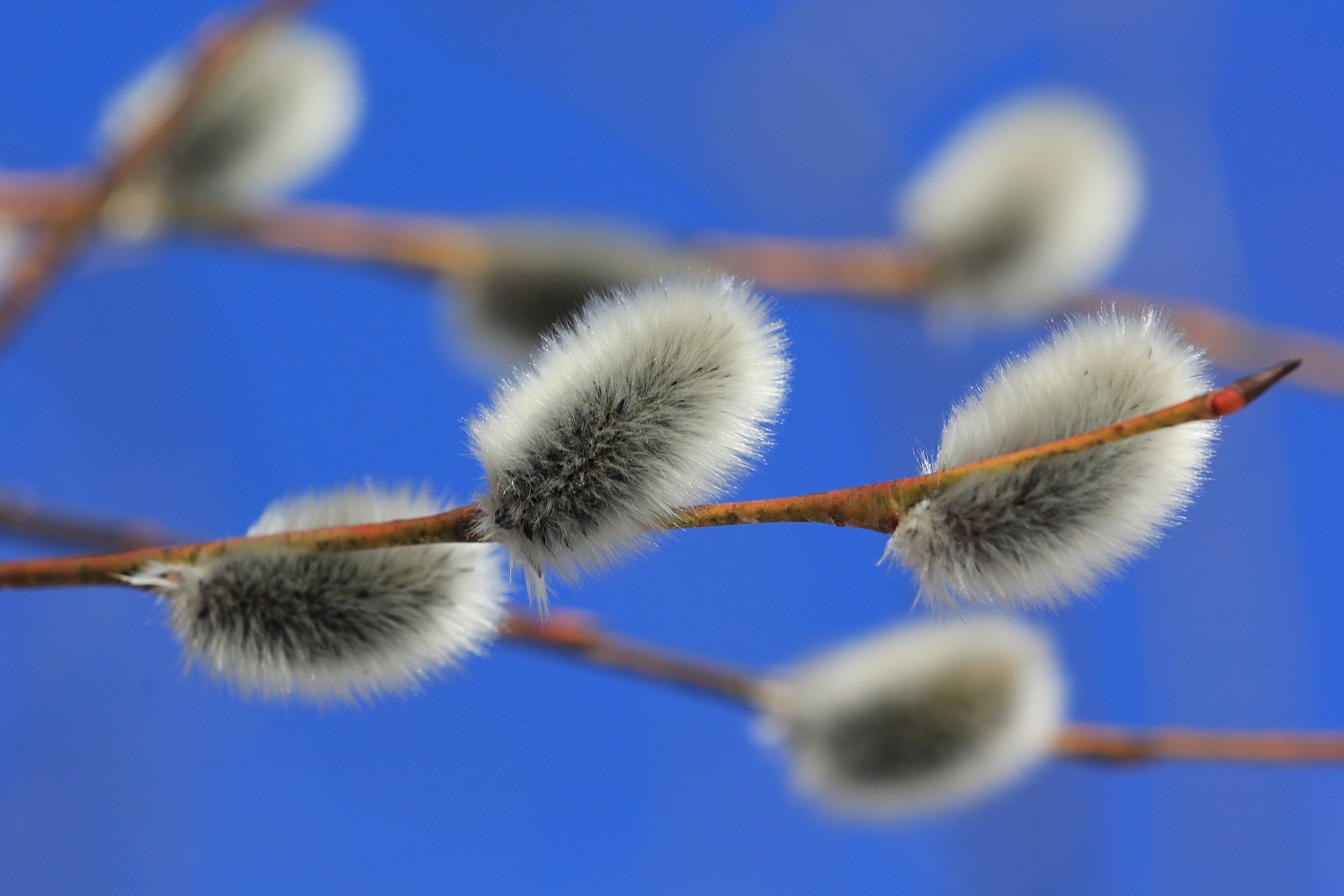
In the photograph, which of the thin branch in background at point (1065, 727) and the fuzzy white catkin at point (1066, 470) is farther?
the thin branch in background at point (1065, 727)

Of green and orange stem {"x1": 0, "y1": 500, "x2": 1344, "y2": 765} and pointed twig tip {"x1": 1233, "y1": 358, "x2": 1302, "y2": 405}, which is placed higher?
green and orange stem {"x1": 0, "y1": 500, "x2": 1344, "y2": 765}

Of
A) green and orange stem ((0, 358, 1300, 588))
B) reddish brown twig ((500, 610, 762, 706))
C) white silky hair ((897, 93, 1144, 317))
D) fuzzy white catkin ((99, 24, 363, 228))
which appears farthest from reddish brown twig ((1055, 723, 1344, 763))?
fuzzy white catkin ((99, 24, 363, 228))

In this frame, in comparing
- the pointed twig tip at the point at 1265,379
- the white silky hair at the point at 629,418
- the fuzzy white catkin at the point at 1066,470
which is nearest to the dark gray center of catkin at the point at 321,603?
the white silky hair at the point at 629,418

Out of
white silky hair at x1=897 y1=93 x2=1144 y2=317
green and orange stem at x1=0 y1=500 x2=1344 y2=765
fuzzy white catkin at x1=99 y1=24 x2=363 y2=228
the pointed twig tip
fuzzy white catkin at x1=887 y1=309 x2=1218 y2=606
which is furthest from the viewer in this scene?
white silky hair at x1=897 y1=93 x2=1144 y2=317

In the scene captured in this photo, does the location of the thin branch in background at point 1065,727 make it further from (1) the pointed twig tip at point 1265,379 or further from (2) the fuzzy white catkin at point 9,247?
(2) the fuzzy white catkin at point 9,247

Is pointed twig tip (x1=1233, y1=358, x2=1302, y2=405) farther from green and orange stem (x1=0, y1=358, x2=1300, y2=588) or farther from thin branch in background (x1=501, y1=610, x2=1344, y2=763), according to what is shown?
thin branch in background (x1=501, y1=610, x2=1344, y2=763)

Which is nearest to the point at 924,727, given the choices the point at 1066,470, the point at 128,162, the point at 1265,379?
the point at 1066,470
